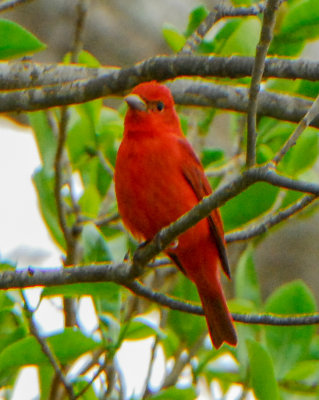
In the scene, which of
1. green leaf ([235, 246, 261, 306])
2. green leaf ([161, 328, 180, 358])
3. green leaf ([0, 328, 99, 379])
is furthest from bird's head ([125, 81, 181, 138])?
green leaf ([0, 328, 99, 379])

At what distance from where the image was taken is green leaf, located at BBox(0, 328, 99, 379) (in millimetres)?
2967

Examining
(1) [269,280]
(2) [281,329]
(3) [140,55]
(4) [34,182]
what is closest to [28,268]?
(4) [34,182]

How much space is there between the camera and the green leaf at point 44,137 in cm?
377

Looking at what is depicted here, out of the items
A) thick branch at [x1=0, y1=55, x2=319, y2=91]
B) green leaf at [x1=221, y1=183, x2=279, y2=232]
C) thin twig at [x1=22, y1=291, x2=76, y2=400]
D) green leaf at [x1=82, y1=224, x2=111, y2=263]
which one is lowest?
thin twig at [x1=22, y1=291, x2=76, y2=400]

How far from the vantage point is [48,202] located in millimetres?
3646

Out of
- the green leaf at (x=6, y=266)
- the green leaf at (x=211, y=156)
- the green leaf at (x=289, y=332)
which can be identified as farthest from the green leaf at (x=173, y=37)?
the green leaf at (x=6, y=266)

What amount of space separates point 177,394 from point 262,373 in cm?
35

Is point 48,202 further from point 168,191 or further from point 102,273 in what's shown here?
point 102,273

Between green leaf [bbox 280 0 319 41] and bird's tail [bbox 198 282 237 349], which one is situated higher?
green leaf [bbox 280 0 319 41]

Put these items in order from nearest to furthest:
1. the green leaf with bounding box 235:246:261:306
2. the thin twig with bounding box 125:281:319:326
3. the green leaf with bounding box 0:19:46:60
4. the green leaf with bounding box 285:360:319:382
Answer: the thin twig with bounding box 125:281:319:326
the green leaf with bounding box 0:19:46:60
the green leaf with bounding box 285:360:319:382
the green leaf with bounding box 235:246:261:306

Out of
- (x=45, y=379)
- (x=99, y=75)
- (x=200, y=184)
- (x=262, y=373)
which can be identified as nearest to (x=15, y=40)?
(x=99, y=75)

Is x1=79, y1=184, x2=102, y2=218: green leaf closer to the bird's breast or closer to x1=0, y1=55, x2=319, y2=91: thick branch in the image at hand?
the bird's breast

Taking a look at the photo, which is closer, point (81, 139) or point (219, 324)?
point (219, 324)

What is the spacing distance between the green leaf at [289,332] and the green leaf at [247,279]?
0.78 ft
